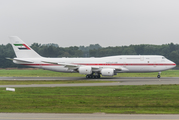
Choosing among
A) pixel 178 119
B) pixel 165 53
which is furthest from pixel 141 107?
pixel 165 53

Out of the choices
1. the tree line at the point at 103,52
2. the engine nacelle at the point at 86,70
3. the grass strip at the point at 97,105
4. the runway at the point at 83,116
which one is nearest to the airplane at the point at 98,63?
the engine nacelle at the point at 86,70

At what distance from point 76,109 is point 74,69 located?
28.8 m

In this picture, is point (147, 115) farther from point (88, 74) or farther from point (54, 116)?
point (88, 74)

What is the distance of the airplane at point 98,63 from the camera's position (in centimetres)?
4231

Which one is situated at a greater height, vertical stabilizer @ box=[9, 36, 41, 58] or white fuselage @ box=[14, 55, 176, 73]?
vertical stabilizer @ box=[9, 36, 41, 58]

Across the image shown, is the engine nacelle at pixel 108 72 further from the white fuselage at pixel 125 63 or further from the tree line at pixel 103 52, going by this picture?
the tree line at pixel 103 52

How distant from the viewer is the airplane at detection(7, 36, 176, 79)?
42.3 metres

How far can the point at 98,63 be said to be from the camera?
4384 centimetres

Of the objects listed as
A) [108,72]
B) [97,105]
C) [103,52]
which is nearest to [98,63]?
[108,72]

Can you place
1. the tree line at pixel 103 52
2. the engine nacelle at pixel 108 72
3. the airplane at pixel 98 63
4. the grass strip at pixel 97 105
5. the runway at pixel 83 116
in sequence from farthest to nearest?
the tree line at pixel 103 52 → the airplane at pixel 98 63 → the engine nacelle at pixel 108 72 → the grass strip at pixel 97 105 → the runway at pixel 83 116

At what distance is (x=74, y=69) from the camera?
142 ft

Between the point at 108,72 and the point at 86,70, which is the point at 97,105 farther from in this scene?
the point at 86,70

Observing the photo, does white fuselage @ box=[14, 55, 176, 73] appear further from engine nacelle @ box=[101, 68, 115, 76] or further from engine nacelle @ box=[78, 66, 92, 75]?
engine nacelle @ box=[101, 68, 115, 76]

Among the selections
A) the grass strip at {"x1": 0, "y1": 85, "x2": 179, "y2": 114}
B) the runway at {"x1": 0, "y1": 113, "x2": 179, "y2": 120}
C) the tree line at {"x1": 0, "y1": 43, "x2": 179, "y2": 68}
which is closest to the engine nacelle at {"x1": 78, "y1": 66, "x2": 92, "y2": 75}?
the grass strip at {"x1": 0, "y1": 85, "x2": 179, "y2": 114}
